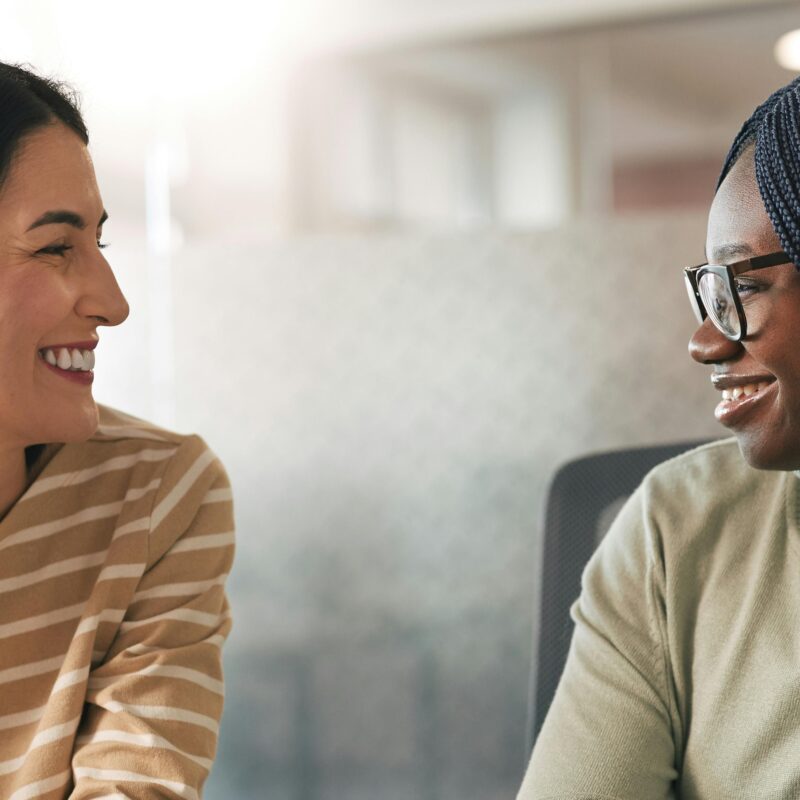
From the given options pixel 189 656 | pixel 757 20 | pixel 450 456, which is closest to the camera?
pixel 189 656

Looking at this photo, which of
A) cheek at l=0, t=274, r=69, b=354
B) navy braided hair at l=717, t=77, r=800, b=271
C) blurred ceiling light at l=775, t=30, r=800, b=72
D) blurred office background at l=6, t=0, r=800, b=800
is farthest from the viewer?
blurred office background at l=6, t=0, r=800, b=800

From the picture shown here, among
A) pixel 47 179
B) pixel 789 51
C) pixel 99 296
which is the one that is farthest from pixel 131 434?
Result: pixel 789 51

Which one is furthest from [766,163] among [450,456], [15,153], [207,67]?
[207,67]

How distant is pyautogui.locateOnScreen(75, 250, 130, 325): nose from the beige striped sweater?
0.16 m

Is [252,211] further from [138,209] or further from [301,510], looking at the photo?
[301,510]

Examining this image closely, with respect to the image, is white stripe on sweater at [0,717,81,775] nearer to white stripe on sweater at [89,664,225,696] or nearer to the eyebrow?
white stripe on sweater at [89,664,225,696]

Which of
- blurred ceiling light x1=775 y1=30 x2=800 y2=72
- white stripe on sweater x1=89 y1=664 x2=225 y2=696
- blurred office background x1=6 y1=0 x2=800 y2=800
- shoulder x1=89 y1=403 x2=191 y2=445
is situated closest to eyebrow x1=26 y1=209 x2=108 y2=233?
shoulder x1=89 y1=403 x2=191 y2=445

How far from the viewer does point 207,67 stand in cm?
227

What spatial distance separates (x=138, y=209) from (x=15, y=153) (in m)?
1.24

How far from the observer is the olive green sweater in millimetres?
996

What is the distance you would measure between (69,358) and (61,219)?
136mm

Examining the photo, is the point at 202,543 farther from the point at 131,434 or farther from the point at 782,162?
the point at 782,162

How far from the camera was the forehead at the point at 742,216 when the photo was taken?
3.19 ft

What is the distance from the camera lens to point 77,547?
1.13 m
